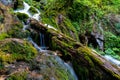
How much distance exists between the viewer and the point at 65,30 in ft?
41.4

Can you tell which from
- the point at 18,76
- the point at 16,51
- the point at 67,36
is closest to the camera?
the point at 18,76

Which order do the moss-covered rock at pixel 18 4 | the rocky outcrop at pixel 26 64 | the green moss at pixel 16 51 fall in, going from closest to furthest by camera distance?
1. the rocky outcrop at pixel 26 64
2. the green moss at pixel 16 51
3. the moss-covered rock at pixel 18 4

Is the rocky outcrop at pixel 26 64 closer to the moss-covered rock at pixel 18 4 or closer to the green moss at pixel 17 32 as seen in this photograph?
the green moss at pixel 17 32

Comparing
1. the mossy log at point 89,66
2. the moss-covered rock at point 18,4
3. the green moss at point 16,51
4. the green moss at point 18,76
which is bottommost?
the mossy log at point 89,66

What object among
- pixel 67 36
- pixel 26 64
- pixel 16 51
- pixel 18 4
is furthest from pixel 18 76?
pixel 18 4

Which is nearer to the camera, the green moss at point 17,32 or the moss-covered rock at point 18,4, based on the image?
the green moss at point 17,32

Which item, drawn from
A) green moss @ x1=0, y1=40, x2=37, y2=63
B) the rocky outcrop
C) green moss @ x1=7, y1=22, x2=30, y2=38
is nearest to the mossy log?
the rocky outcrop

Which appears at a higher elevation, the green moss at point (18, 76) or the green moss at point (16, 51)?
the green moss at point (16, 51)

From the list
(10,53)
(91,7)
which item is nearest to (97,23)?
(91,7)

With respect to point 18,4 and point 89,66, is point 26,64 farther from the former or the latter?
point 18,4

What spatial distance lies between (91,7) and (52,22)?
3.49m

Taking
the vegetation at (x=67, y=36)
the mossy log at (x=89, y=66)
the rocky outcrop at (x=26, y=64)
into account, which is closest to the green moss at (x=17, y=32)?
the vegetation at (x=67, y=36)

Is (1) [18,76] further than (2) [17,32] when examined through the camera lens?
No

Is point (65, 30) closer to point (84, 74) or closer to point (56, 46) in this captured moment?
point (56, 46)
